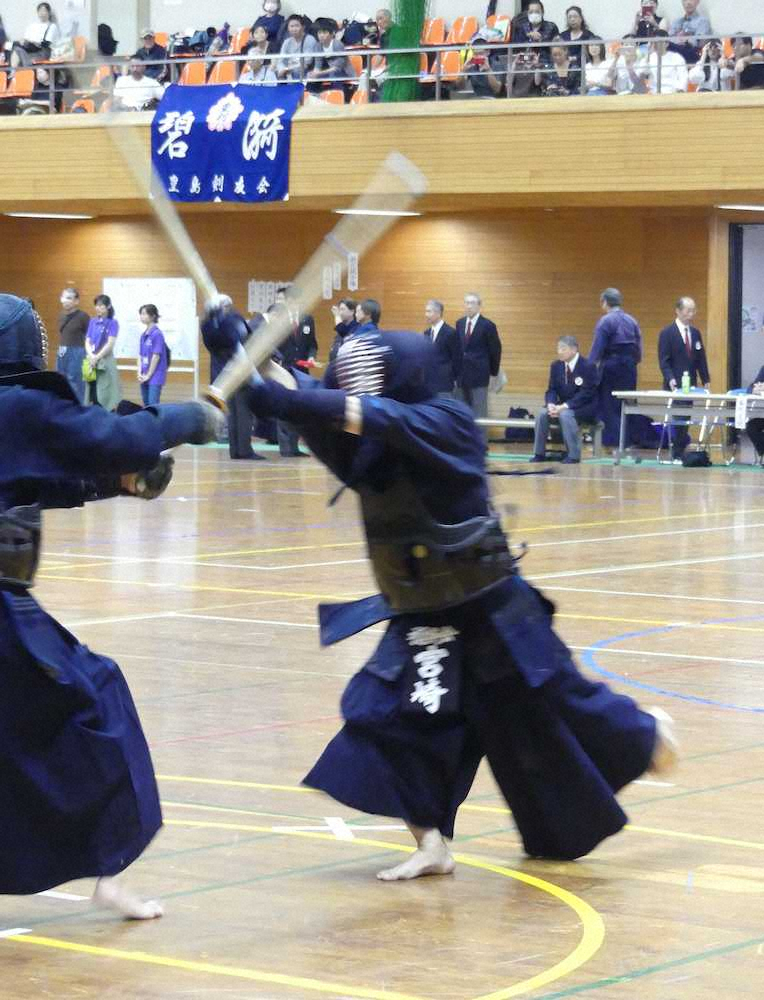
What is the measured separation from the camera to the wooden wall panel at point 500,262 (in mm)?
28469

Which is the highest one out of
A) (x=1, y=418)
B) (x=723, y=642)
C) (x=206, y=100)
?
(x=206, y=100)

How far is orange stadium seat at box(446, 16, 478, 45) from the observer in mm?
28203

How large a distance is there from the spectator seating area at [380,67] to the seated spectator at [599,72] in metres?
0.08

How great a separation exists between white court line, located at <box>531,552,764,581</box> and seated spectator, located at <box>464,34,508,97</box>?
12333 millimetres

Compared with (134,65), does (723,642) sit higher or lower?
lower

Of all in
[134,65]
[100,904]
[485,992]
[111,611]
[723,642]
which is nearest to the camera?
[485,992]

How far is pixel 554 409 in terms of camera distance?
78.9 feet

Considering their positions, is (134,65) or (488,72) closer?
(488,72)

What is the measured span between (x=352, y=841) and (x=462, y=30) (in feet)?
78.1

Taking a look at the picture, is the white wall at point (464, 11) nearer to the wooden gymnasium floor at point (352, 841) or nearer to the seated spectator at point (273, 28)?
the seated spectator at point (273, 28)

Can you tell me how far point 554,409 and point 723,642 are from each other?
45.1 ft

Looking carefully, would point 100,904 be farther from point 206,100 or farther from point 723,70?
point 206,100

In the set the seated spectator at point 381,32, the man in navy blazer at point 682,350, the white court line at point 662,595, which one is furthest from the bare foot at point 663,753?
the seated spectator at point 381,32

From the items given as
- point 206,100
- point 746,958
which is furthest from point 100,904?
point 206,100
